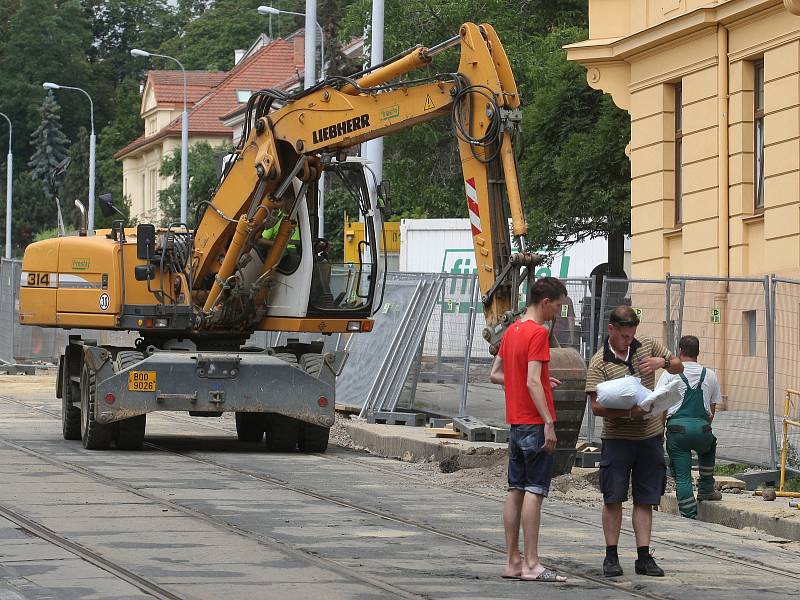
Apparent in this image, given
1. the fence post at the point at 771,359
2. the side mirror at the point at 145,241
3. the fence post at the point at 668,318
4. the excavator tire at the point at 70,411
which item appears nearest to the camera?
the fence post at the point at 771,359

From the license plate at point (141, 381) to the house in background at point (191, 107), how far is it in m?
61.9

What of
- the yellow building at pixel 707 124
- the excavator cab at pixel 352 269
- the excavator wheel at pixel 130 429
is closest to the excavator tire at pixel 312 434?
the excavator cab at pixel 352 269

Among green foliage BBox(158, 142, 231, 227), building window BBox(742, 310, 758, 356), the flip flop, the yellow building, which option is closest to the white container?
the yellow building

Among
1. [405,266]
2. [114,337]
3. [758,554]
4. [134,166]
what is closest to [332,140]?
[114,337]

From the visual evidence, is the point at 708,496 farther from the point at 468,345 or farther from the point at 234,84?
the point at 234,84

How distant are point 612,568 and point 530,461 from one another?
2.72 ft

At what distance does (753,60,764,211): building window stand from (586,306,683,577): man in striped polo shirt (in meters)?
12.8

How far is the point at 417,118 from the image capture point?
16.7m

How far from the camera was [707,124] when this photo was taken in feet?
79.2

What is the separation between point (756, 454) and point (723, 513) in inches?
105

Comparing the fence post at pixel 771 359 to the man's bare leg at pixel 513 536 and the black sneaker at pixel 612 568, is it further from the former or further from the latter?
the man's bare leg at pixel 513 536

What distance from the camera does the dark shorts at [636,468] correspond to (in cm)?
1080

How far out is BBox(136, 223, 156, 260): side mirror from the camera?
1912 centimetres

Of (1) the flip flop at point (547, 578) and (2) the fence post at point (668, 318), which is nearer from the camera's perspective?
(1) the flip flop at point (547, 578)
